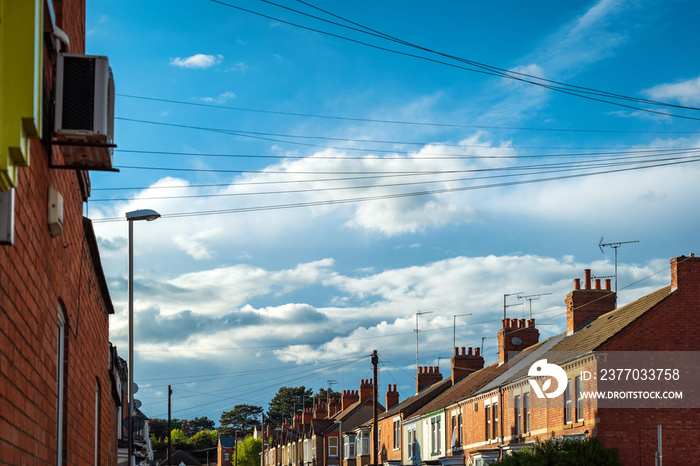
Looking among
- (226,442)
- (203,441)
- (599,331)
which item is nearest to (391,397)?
(599,331)

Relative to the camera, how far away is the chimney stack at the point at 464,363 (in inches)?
2052

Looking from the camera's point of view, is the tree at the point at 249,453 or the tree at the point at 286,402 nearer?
the tree at the point at 249,453

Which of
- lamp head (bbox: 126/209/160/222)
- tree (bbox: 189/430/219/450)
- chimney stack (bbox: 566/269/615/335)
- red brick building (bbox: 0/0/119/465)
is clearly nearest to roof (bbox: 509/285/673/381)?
chimney stack (bbox: 566/269/615/335)

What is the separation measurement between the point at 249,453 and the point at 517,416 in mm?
90123

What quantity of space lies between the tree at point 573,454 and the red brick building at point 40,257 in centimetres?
1944

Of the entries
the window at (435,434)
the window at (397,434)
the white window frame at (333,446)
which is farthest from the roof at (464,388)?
the white window frame at (333,446)

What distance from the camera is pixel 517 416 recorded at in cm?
3416

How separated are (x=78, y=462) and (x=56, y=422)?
2.08m

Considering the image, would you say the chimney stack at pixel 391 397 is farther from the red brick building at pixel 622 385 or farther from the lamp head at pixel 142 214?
the lamp head at pixel 142 214

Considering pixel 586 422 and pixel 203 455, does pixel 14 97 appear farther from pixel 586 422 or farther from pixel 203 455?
pixel 203 455

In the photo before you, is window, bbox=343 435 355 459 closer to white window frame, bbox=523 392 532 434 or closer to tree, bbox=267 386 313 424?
white window frame, bbox=523 392 532 434

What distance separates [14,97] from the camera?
13.3ft

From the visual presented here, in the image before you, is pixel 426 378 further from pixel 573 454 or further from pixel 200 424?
pixel 200 424

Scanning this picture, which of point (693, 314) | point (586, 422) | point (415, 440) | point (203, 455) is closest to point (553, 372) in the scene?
point (586, 422)
